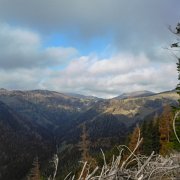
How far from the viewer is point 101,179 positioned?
285 cm

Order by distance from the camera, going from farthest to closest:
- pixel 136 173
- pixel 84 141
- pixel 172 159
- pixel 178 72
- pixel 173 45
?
1. pixel 84 141
2. pixel 178 72
3. pixel 173 45
4. pixel 172 159
5. pixel 136 173

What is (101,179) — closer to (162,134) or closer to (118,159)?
(118,159)

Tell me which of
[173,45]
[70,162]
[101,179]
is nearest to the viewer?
[101,179]

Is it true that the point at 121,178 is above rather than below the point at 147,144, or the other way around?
above

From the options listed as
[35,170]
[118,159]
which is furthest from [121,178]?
[35,170]

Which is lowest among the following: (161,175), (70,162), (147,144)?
(70,162)

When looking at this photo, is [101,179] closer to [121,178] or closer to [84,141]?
[121,178]

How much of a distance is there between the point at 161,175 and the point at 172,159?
54cm

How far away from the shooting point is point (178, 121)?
27.4 meters

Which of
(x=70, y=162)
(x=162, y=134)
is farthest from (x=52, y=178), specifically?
(x=70, y=162)

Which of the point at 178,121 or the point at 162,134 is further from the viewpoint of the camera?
the point at 162,134

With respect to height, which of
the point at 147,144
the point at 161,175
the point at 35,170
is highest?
the point at 161,175

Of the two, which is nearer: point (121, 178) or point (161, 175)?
point (121, 178)

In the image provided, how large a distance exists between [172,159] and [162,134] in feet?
166
